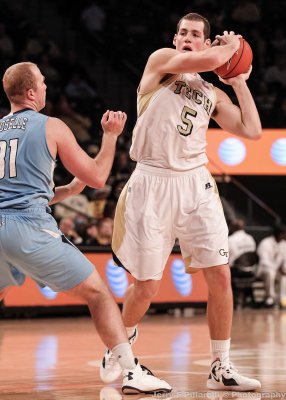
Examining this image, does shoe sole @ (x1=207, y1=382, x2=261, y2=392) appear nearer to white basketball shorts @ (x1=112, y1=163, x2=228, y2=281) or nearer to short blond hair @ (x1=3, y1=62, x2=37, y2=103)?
white basketball shorts @ (x1=112, y1=163, x2=228, y2=281)

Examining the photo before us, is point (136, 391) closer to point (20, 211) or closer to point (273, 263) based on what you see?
point (20, 211)

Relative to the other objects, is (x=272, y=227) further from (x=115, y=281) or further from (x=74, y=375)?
(x=74, y=375)

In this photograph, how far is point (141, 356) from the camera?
759cm

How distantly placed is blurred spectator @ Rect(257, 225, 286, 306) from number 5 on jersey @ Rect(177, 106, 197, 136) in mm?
9337

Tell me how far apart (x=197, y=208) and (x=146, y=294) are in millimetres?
618

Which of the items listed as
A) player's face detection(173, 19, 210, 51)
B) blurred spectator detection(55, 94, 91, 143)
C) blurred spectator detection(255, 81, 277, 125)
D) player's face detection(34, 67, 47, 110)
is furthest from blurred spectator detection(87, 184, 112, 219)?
player's face detection(34, 67, 47, 110)

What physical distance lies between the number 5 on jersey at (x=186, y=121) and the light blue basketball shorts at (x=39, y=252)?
3.65 ft

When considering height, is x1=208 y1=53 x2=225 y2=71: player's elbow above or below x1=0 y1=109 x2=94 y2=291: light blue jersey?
above

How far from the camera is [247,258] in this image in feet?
47.3

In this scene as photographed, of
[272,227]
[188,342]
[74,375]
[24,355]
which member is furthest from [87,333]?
[272,227]

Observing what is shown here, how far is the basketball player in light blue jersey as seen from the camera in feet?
16.0

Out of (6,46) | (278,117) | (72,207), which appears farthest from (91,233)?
(278,117)

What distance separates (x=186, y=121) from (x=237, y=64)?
1.60ft

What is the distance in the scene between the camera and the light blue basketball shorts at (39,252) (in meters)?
4.84
